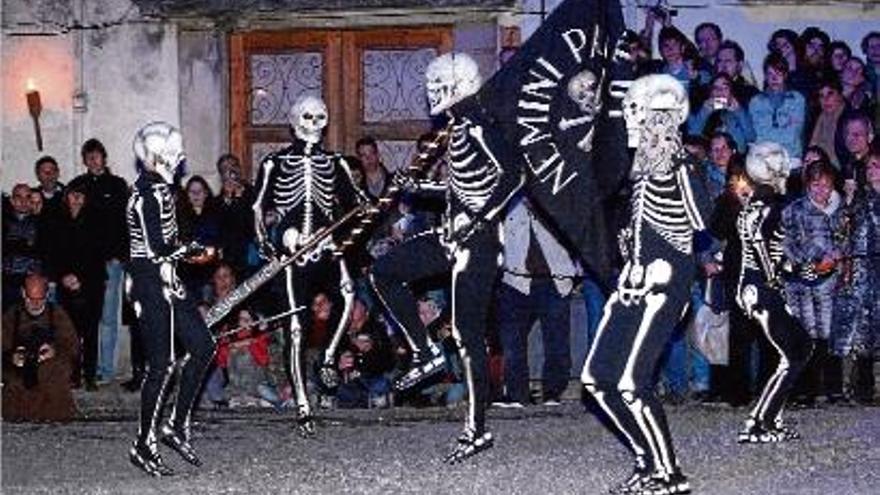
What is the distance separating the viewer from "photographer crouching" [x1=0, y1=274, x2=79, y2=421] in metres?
15.3

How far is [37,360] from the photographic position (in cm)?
1526

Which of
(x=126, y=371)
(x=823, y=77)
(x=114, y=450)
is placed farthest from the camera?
(x=126, y=371)

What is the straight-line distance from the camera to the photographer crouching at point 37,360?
15281 millimetres

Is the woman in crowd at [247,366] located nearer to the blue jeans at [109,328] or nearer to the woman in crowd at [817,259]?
the blue jeans at [109,328]

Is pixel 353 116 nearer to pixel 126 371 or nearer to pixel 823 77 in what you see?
pixel 126 371

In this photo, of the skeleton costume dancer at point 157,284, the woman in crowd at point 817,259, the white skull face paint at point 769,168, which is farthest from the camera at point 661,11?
the skeleton costume dancer at point 157,284

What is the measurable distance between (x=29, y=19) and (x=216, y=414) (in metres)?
5.65

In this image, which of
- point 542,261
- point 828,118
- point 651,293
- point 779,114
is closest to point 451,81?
point 651,293

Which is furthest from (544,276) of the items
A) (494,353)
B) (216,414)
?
(216,414)

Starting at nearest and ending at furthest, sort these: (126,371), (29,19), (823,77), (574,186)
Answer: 1. (574,186)
2. (823,77)
3. (126,371)
4. (29,19)

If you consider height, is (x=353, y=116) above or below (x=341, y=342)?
above

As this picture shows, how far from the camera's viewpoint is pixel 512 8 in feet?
59.6

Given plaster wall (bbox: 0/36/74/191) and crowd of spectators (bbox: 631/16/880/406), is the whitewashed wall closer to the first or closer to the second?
plaster wall (bbox: 0/36/74/191)

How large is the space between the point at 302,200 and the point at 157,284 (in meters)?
1.81
